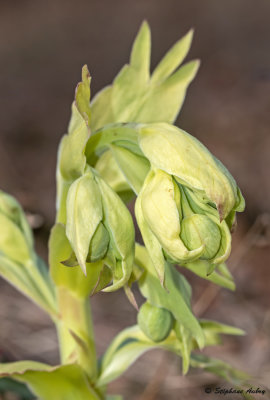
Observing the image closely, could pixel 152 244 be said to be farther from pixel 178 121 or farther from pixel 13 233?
pixel 178 121

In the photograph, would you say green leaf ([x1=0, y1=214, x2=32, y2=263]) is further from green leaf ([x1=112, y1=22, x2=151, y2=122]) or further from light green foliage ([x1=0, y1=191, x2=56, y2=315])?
green leaf ([x1=112, y1=22, x2=151, y2=122])

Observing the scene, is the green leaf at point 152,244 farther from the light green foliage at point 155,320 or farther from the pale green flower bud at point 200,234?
the light green foliage at point 155,320

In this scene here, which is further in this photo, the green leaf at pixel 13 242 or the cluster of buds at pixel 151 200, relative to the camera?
the green leaf at pixel 13 242

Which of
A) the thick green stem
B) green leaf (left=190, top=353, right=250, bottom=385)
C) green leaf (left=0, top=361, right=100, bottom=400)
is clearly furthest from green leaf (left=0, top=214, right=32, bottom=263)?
green leaf (left=190, top=353, right=250, bottom=385)

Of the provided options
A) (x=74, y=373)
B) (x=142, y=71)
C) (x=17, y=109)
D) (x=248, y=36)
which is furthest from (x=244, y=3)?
(x=74, y=373)

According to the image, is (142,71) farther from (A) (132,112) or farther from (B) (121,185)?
(B) (121,185)

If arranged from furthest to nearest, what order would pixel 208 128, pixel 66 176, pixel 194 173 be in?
pixel 208 128 < pixel 66 176 < pixel 194 173

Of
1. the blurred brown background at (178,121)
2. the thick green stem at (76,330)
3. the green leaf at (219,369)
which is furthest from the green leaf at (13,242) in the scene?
the blurred brown background at (178,121)
